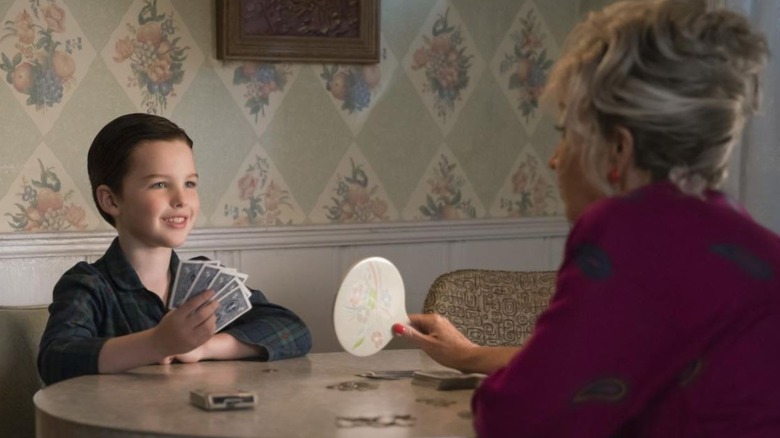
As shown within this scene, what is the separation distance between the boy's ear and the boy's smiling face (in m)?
0.01

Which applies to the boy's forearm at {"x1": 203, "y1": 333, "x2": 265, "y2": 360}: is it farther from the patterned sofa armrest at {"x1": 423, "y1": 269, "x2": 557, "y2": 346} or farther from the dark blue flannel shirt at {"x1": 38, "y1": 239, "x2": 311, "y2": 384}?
the patterned sofa armrest at {"x1": 423, "y1": 269, "x2": 557, "y2": 346}

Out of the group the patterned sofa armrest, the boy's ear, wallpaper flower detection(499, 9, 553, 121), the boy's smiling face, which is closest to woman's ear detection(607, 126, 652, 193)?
the boy's smiling face

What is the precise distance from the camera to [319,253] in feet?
12.3

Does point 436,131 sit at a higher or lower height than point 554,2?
lower

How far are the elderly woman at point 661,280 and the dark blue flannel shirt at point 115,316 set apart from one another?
1100 mm

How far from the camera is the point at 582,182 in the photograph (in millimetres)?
1757

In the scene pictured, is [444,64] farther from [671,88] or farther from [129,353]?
[671,88]

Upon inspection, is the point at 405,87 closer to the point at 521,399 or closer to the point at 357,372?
the point at 357,372

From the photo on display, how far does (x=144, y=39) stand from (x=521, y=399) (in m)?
2.19

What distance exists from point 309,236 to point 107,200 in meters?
0.98

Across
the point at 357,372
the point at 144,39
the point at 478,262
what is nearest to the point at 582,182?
the point at 357,372

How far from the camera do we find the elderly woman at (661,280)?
152 cm

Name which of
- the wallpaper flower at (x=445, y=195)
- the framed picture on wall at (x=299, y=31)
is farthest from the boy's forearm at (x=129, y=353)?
the wallpaper flower at (x=445, y=195)

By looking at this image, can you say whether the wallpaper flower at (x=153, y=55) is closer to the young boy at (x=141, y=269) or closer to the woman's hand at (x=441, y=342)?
the young boy at (x=141, y=269)
